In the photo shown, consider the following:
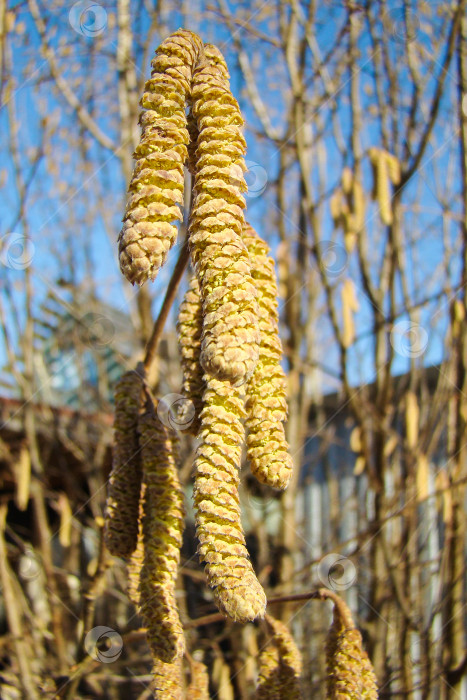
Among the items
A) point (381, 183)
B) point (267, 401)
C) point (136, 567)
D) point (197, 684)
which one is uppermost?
point (381, 183)

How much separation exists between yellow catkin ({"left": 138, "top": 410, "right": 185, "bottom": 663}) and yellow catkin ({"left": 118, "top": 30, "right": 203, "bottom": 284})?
1.23ft

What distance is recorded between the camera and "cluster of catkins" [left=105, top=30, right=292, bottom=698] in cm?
52

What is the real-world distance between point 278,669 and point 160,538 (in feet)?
1.10

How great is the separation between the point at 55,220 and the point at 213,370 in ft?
10.2

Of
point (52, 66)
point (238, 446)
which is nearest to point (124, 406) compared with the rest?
point (238, 446)

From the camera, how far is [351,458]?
4.45m

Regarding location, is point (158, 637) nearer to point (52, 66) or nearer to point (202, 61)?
point (202, 61)

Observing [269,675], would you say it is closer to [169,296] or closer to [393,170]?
[169,296]

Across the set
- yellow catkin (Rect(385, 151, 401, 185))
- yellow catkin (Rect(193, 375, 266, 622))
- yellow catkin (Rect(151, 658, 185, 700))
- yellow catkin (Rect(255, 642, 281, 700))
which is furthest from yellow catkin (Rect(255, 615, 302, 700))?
yellow catkin (Rect(385, 151, 401, 185))

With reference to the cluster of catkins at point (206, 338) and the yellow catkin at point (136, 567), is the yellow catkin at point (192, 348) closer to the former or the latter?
the cluster of catkins at point (206, 338)

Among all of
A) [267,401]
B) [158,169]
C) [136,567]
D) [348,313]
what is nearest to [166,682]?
[136,567]

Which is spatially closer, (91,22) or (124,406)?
(124,406)

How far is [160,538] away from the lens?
2.50ft

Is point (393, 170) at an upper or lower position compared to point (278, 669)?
upper
